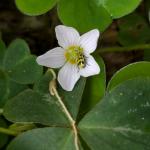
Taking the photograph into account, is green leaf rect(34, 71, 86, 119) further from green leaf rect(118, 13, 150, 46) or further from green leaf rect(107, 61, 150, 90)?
green leaf rect(118, 13, 150, 46)

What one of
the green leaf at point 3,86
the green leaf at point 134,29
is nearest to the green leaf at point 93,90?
the green leaf at point 3,86

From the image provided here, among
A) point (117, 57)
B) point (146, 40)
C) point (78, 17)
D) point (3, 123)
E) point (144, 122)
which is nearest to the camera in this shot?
point (144, 122)

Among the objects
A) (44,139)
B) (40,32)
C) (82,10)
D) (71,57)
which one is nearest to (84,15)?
(82,10)

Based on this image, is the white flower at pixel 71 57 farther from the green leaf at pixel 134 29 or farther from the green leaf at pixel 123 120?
the green leaf at pixel 134 29

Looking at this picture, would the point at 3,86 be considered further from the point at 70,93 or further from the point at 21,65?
the point at 70,93

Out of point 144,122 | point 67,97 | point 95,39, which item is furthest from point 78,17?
point 144,122

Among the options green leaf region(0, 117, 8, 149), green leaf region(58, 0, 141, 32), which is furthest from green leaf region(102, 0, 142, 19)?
green leaf region(0, 117, 8, 149)

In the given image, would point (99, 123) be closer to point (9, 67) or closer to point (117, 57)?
point (9, 67)
